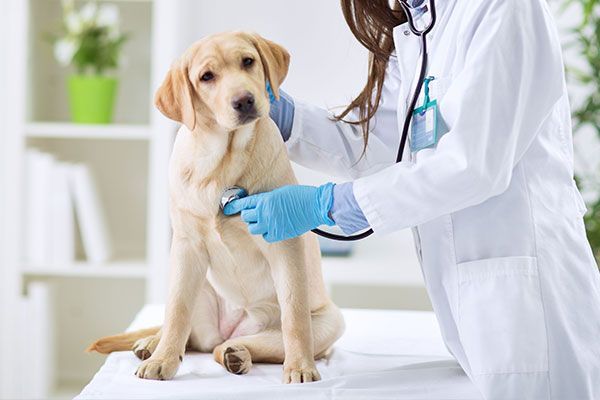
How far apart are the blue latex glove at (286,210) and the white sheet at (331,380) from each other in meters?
0.24

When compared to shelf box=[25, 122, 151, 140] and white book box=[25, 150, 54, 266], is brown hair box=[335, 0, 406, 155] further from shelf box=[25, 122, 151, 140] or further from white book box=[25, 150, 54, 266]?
white book box=[25, 150, 54, 266]

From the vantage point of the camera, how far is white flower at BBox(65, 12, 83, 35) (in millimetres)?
2789

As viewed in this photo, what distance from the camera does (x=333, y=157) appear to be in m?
1.67

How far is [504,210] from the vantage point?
1245 mm

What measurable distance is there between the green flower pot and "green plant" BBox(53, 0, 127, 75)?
0.06 meters

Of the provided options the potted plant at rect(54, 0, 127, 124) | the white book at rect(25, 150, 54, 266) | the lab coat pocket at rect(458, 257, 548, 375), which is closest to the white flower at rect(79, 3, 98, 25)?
the potted plant at rect(54, 0, 127, 124)

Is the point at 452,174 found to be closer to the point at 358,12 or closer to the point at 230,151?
the point at 230,151

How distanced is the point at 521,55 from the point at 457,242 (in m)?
0.29

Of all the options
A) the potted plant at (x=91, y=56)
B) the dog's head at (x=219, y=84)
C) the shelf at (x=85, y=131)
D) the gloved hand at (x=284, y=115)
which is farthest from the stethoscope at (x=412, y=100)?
the potted plant at (x=91, y=56)

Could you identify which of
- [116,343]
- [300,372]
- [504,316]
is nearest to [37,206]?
[116,343]

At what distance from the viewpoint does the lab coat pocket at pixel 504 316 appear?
3.94 feet

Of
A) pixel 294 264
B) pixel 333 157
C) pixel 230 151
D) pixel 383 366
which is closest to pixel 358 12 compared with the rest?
pixel 333 157

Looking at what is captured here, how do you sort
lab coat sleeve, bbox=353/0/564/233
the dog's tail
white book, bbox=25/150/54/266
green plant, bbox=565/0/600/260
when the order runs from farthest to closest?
white book, bbox=25/150/54/266, green plant, bbox=565/0/600/260, the dog's tail, lab coat sleeve, bbox=353/0/564/233

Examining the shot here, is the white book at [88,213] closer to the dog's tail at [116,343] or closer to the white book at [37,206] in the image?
the white book at [37,206]
